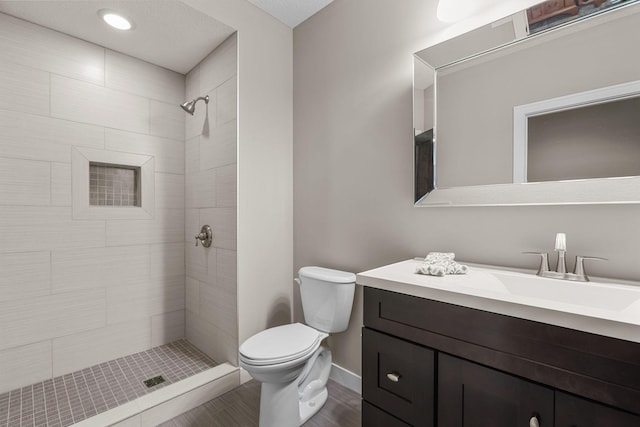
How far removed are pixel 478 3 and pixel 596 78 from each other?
601 millimetres

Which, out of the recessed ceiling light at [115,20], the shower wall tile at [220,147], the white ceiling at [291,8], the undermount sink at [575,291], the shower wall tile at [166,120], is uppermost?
the white ceiling at [291,8]

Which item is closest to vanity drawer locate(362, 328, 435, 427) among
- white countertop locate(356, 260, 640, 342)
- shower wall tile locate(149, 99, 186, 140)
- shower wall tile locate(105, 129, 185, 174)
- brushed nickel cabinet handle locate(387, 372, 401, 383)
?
brushed nickel cabinet handle locate(387, 372, 401, 383)

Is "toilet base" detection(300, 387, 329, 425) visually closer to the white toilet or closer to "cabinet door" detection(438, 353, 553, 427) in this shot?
the white toilet

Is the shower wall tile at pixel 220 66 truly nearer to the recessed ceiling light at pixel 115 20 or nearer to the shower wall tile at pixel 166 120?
the shower wall tile at pixel 166 120

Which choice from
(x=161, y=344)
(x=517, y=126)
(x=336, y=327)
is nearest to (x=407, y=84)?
(x=517, y=126)

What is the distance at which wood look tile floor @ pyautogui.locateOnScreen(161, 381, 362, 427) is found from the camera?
61.2 inches

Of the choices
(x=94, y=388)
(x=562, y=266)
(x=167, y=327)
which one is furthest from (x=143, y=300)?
(x=562, y=266)

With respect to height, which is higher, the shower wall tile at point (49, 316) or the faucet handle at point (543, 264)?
the faucet handle at point (543, 264)

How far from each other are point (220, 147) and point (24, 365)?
Result: 1.82 m

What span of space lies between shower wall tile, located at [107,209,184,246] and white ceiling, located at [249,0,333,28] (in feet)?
5.62

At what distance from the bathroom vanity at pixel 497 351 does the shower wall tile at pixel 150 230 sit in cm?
191

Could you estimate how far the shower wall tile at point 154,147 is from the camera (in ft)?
6.96

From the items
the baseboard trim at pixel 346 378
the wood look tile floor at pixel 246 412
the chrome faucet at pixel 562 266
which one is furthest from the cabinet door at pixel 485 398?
the baseboard trim at pixel 346 378

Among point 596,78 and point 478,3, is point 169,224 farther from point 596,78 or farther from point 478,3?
point 596,78
